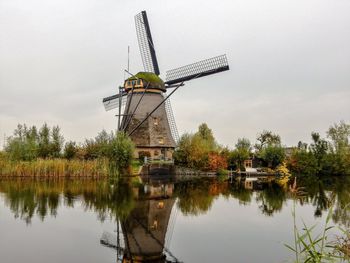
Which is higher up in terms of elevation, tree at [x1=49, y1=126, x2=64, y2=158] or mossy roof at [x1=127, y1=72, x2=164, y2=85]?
mossy roof at [x1=127, y1=72, x2=164, y2=85]

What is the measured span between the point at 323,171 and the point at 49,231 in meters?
44.8

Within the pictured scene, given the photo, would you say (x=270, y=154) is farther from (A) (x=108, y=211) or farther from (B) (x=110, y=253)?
(B) (x=110, y=253)

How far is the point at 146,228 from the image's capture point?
9.23 m

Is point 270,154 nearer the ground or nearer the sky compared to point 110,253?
nearer the sky

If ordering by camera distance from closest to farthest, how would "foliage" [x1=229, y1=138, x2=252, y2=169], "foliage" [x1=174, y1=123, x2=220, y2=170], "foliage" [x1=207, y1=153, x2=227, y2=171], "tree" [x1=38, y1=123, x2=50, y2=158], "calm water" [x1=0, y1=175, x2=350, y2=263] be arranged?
"calm water" [x1=0, y1=175, x2=350, y2=263] < "tree" [x1=38, y1=123, x2=50, y2=158] < "foliage" [x1=174, y1=123, x2=220, y2=170] < "foliage" [x1=207, y1=153, x2=227, y2=171] < "foliage" [x1=229, y1=138, x2=252, y2=169]

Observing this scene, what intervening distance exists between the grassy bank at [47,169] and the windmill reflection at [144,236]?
53.0ft

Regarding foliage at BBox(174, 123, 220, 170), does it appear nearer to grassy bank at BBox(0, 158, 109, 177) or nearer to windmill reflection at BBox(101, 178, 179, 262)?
grassy bank at BBox(0, 158, 109, 177)

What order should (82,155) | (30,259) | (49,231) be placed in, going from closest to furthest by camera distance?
(30,259), (49,231), (82,155)

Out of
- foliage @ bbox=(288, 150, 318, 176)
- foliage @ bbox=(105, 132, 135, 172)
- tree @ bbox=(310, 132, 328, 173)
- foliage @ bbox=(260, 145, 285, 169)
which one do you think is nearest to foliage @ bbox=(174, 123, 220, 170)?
foliage @ bbox=(105, 132, 135, 172)

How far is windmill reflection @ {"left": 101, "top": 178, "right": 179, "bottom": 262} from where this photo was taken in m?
6.97

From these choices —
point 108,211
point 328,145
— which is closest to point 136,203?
point 108,211

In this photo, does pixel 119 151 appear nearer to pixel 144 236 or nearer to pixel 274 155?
pixel 144 236

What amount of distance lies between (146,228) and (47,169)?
19.8 meters

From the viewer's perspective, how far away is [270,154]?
4522cm
